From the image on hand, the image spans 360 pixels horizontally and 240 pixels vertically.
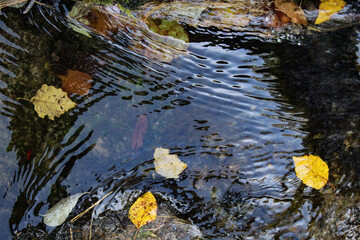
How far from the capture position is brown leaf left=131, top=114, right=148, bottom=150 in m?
2.42

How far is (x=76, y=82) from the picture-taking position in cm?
240

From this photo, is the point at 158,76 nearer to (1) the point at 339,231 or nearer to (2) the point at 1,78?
(2) the point at 1,78

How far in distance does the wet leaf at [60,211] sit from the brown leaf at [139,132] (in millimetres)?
644

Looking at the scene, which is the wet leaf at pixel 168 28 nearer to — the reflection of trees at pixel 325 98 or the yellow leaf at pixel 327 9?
the reflection of trees at pixel 325 98

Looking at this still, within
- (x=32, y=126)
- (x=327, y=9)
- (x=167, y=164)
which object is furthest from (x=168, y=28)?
(x=327, y=9)

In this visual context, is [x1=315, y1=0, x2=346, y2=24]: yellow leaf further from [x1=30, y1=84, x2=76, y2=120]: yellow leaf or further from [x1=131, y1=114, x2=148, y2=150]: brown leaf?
[x1=30, y1=84, x2=76, y2=120]: yellow leaf

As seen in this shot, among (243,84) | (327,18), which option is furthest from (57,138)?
(327,18)

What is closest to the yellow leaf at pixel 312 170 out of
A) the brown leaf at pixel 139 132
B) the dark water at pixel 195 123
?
the dark water at pixel 195 123

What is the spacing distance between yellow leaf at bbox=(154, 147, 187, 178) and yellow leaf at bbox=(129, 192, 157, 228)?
0.75 feet

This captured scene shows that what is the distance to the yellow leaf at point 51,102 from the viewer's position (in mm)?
2293

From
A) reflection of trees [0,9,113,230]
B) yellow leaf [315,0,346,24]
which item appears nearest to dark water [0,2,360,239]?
reflection of trees [0,9,113,230]

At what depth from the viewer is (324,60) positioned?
2.67 metres

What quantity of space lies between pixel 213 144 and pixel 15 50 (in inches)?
75.6

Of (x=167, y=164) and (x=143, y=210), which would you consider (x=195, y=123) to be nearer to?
(x=167, y=164)
